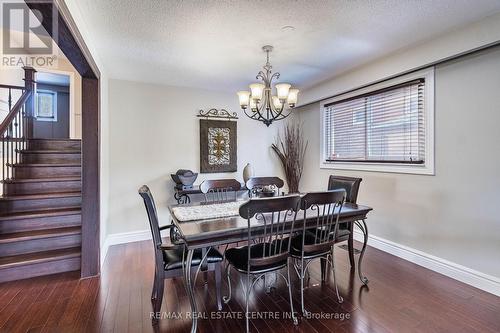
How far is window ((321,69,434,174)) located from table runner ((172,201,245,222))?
7.15ft

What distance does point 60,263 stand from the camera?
9.25 ft

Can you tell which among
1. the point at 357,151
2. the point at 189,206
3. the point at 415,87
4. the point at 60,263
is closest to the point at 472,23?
the point at 415,87

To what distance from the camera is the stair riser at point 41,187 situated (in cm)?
331

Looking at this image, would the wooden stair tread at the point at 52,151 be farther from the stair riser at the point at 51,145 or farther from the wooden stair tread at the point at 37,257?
the wooden stair tread at the point at 37,257

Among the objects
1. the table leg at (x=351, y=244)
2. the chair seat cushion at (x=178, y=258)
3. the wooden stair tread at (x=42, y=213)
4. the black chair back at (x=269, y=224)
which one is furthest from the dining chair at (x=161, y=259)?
the wooden stair tread at (x=42, y=213)

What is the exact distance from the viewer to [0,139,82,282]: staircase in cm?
277

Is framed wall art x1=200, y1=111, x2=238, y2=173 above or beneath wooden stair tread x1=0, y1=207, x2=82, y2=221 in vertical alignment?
above

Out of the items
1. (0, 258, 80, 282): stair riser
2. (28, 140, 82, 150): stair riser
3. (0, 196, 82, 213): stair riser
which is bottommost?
(0, 258, 80, 282): stair riser

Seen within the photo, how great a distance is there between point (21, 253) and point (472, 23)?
5.22 m

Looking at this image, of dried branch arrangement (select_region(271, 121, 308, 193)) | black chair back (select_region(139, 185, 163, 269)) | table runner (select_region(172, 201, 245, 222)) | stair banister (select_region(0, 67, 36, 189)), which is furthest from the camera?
dried branch arrangement (select_region(271, 121, 308, 193))

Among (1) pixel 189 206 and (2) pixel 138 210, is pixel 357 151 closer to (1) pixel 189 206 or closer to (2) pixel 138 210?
(1) pixel 189 206

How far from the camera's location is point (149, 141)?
13.1ft

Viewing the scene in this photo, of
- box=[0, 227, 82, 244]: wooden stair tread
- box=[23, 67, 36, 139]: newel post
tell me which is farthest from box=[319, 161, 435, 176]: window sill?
box=[23, 67, 36, 139]: newel post

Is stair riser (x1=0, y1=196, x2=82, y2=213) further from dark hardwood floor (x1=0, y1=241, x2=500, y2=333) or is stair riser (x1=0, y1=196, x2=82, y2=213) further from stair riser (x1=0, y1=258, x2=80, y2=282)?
dark hardwood floor (x1=0, y1=241, x2=500, y2=333)
